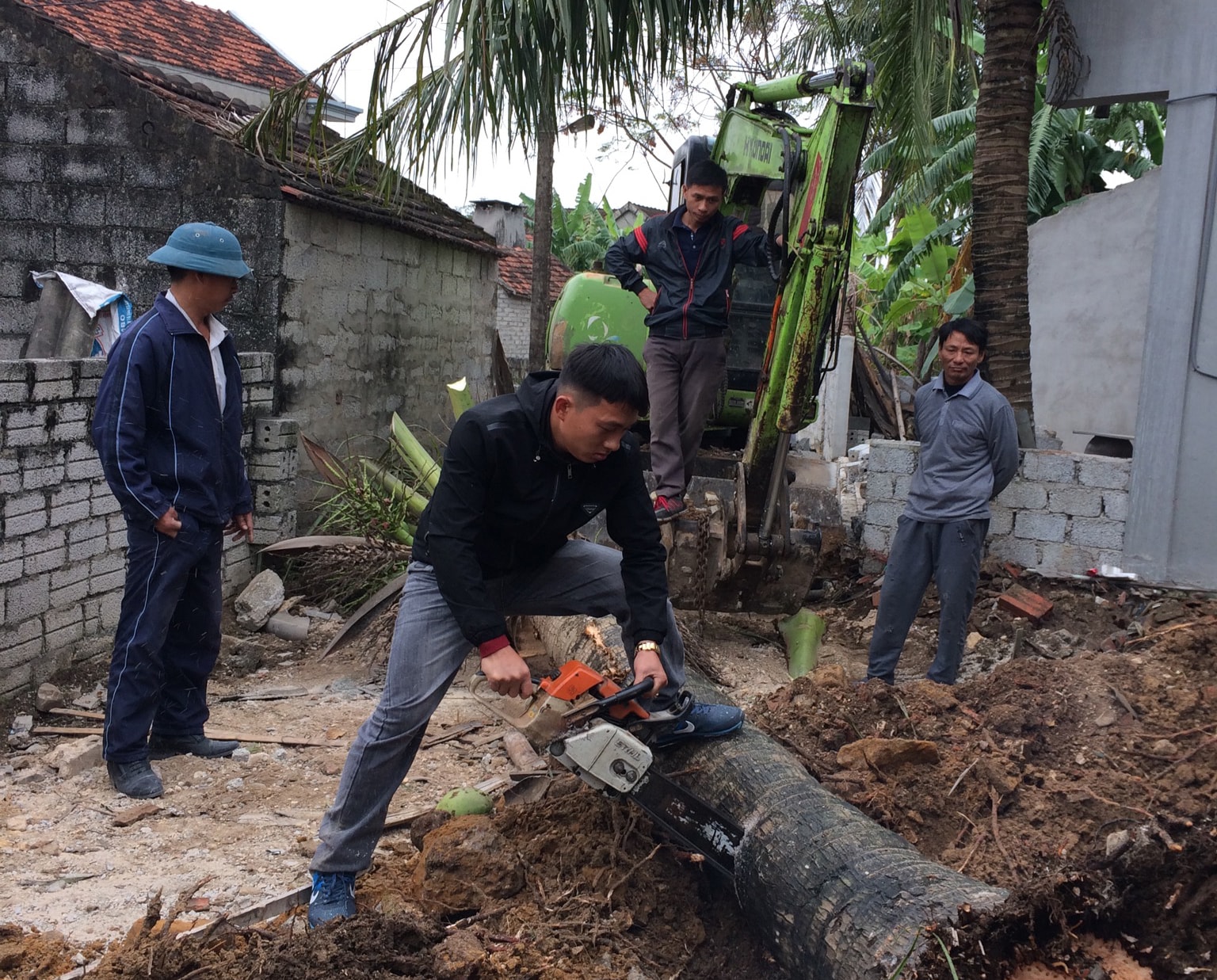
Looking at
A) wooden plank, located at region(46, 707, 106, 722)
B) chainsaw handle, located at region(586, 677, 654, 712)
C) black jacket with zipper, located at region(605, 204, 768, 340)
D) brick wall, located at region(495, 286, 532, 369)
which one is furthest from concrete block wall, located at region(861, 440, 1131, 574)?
brick wall, located at region(495, 286, 532, 369)

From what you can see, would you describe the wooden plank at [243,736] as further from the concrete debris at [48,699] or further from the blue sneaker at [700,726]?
the blue sneaker at [700,726]

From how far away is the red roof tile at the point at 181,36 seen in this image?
1502cm

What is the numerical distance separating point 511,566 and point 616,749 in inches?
26.1

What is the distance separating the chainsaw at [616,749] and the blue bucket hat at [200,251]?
2299 millimetres

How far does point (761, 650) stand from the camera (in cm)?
689

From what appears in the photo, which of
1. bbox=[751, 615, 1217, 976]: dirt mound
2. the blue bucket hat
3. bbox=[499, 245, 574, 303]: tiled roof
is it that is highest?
bbox=[499, 245, 574, 303]: tiled roof

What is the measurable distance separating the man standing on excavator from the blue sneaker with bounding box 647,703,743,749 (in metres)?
2.30

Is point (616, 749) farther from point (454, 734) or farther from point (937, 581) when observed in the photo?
point (937, 581)

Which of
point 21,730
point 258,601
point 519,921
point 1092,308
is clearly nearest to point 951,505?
point 519,921

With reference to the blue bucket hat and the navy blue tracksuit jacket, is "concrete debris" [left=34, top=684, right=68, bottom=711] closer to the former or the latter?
the navy blue tracksuit jacket

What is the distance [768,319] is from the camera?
6578mm

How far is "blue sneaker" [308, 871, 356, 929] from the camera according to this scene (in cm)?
310

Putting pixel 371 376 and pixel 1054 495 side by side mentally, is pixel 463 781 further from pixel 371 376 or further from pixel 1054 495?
pixel 371 376

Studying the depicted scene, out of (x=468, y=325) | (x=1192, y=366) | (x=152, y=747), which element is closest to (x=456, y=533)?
(x=152, y=747)
